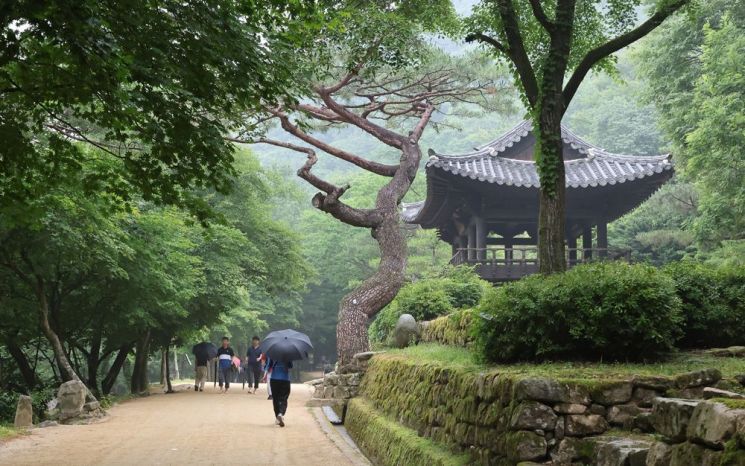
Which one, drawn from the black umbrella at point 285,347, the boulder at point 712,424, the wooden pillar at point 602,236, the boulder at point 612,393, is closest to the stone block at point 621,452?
the boulder at point 612,393

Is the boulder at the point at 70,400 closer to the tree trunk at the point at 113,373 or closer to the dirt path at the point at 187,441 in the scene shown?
the dirt path at the point at 187,441

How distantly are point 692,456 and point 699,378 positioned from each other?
2.33 meters

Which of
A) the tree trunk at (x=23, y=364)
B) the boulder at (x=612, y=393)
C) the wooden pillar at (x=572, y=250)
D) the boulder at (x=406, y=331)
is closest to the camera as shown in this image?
the boulder at (x=612, y=393)

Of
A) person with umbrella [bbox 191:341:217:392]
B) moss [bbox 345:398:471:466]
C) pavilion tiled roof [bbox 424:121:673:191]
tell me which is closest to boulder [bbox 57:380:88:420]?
moss [bbox 345:398:471:466]

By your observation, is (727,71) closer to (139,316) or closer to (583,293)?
(583,293)

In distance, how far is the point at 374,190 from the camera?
48500 millimetres

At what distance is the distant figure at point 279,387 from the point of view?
1580 centimetres

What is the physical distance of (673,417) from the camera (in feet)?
16.3

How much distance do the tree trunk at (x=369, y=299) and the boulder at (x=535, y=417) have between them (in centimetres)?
1451

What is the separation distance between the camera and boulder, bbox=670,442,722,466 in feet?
14.3

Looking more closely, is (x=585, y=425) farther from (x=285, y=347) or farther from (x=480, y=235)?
(x=480, y=235)

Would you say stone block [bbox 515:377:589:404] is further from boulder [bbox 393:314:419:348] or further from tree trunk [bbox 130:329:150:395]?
tree trunk [bbox 130:329:150:395]

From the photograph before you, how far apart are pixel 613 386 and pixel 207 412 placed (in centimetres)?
1387

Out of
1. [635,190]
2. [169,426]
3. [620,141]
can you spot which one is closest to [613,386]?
[169,426]
